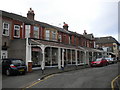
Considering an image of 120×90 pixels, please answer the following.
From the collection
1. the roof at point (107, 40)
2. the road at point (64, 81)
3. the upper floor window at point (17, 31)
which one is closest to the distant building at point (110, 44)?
the roof at point (107, 40)

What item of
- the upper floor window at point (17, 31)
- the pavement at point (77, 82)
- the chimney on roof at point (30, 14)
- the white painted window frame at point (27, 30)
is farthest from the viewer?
the chimney on roof at point (30, 14)

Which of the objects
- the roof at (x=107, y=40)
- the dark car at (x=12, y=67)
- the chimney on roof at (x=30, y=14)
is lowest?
the dark car at (x=12, y=67)

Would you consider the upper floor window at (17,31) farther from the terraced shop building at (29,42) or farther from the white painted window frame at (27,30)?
the white painted window frame at (27,30)

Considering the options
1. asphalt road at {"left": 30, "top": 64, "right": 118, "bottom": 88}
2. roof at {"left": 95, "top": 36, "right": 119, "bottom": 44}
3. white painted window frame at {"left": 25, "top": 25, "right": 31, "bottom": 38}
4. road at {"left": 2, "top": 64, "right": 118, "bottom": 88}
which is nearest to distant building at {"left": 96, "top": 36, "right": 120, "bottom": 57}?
roof at {"left": 95, "top": 36, "right": 119, "bottom": 44}

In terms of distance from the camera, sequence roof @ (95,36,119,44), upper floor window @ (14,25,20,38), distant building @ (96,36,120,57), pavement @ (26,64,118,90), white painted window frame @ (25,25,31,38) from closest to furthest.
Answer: pavement @ (26,64,118,90), upper floor window @ (14,25,20,38), white painted window frame @ (25,25,31,38), distant building @ (96,36,120,57), roof @ (95,36,119,44)

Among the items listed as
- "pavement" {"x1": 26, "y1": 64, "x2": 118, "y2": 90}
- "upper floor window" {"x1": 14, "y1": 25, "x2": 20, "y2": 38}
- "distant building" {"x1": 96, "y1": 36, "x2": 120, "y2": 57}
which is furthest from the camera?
"distant building" {"x1": 96, "y1": 36, "x2": 120, "y2": 57}

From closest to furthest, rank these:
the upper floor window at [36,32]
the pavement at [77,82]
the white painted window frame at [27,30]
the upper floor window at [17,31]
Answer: the pavement at [77,82] < the upper floor window at [17,31] < the white painted window frame at [27,30] < the upper floor window at [36,32]

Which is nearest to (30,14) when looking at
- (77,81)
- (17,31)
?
(17,31)

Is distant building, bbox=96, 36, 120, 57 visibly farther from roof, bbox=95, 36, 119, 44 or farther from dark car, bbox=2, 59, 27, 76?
dark car, bbox=2, 59, 27, 76

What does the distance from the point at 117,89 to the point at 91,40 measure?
33699 millimetres

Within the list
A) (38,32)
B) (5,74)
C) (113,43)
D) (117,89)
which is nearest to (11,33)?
(38,32)

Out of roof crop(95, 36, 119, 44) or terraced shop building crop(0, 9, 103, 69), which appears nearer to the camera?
terraced shop building crop(0, 9, 103, 69)

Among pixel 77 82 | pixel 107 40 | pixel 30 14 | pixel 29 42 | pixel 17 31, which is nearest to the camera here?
pixel 77 82

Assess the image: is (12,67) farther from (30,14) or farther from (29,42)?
(30,14)
